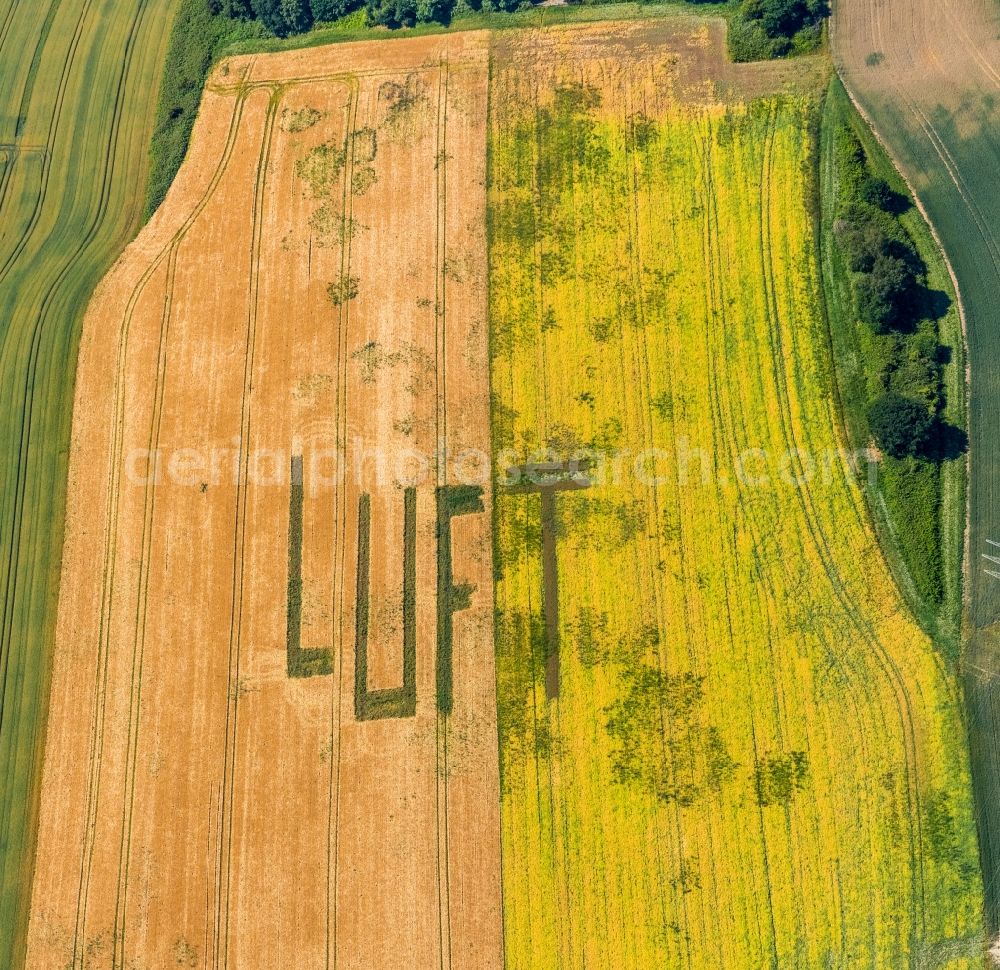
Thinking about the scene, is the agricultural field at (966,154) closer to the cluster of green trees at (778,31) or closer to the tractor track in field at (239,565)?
the cluster of green trees at (778,31)

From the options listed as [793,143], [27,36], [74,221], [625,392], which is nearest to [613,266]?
[625,392]

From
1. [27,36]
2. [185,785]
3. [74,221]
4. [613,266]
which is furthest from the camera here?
[27,36]

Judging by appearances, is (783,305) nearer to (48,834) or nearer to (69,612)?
(69,612)

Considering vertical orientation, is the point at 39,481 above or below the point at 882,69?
below

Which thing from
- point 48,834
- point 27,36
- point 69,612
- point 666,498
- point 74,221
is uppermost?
point 27,36

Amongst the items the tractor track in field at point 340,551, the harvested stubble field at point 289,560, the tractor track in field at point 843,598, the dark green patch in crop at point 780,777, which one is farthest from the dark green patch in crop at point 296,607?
the tractor track in field at point 843,598

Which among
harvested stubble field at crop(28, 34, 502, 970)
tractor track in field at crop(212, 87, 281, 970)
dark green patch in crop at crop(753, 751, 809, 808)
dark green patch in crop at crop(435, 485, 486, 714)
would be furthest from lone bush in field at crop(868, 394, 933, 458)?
tractor track in field at crop(212, 87, 281, 970)
